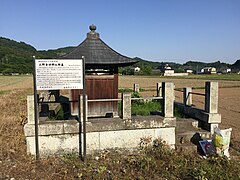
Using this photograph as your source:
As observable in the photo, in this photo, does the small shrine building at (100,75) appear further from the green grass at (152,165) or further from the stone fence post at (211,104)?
the stone fence post at (211,104)

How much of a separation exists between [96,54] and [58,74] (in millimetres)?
2703

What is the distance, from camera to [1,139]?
641 centimetres

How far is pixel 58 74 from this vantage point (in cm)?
475

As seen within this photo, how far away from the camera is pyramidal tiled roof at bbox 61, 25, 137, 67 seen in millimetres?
6980

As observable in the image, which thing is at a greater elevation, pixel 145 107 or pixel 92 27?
pixel 92 27

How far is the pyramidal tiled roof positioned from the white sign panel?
1974mm

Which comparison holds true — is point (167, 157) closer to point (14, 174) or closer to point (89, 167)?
point (89, 167)

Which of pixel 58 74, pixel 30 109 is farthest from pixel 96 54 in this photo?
pixel 30 109

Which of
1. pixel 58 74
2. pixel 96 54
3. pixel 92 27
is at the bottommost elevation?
pixel 58 74

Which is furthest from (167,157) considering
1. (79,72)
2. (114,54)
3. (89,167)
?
(114,54)

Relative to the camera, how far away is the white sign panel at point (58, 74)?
4.67m

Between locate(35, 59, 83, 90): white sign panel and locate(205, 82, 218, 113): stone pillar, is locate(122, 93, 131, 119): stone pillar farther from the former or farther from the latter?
locate(205, 82, 218, 113): stone pillar

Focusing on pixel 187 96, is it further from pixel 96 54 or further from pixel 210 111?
pixel 96 54

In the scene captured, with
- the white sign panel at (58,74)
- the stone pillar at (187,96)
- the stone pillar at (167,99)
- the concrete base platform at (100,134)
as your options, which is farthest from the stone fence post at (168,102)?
the stone pillar at (187,96)
